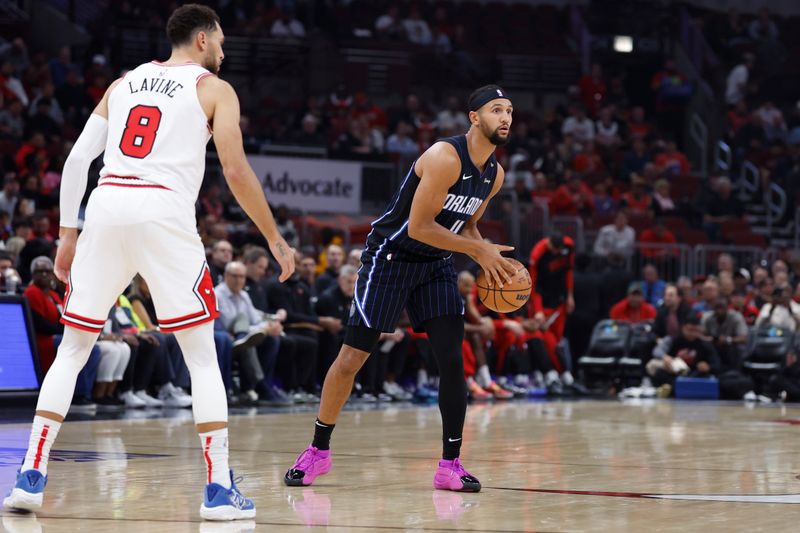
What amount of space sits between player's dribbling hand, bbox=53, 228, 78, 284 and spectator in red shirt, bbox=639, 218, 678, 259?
Answer: 15200 mm

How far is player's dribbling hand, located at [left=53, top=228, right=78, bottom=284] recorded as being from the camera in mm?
5492

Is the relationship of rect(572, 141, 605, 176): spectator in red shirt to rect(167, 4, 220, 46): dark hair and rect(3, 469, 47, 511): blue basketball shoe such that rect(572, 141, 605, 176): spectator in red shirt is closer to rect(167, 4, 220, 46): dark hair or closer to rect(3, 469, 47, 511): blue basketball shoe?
rect(167, 4, 220, 46): dark hair

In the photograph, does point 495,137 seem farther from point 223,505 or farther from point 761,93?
point 761,93

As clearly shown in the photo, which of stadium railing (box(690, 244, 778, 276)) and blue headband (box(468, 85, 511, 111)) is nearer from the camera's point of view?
blue headband (box(468, 85, 511, 111))

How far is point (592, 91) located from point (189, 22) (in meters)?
21.8

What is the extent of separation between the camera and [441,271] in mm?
6562

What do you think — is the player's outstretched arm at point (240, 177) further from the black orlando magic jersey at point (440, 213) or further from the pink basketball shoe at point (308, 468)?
the pink basketball shoe at point (308, 468)

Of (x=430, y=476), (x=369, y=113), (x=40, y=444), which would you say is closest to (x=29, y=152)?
(x=369, y=113)

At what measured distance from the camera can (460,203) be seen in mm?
6477

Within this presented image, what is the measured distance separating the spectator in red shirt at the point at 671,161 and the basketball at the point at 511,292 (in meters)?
18.6

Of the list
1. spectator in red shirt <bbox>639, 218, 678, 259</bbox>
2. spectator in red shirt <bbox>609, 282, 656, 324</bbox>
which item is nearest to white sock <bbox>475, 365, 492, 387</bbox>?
spectator in red shirt <bbox>609, 282, 656, 324</bbox>

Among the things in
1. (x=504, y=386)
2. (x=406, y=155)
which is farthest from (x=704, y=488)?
(x=406, y=155)

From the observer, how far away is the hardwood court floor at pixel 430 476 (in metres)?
5.20

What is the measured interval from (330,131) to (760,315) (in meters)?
8.38
